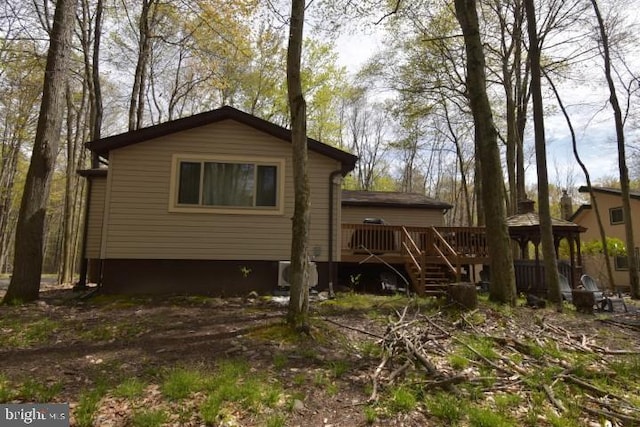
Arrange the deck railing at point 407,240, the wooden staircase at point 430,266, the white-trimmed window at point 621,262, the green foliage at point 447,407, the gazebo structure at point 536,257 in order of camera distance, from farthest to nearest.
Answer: the white-trimmed window at point 621,262 < the gazebo structure at point 536,257 < the deck railing at point 407,240 < the wooden staircase at point 430,266 < the green foliage at point 447,407

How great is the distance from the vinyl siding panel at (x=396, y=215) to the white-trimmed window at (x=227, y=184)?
249 inches

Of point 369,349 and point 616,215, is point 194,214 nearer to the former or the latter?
point 369,349

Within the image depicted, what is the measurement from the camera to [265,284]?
29.8 ft

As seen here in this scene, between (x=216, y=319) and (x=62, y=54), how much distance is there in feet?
20.5

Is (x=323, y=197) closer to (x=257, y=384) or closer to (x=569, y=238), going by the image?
(x=257, y=384)

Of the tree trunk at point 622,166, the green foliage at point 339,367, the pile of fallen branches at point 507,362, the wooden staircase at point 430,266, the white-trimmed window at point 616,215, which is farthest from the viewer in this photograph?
the white-trimmed window at point 616,215

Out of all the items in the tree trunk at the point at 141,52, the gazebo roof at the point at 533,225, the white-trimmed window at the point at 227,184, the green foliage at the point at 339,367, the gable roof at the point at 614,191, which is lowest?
the green foliage at the point at 339,367

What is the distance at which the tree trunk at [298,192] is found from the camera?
5207mm

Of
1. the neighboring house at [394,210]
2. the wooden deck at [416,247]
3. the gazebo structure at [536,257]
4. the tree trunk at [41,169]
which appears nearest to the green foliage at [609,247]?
the gazebo structure at [536,257]

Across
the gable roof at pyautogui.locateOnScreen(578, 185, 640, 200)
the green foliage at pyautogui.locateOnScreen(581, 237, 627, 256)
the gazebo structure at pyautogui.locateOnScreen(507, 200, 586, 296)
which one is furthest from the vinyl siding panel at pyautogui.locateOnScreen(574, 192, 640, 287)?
the gazebo structure at pyautogui.locateOnScreen(507, 200, 586, 296)

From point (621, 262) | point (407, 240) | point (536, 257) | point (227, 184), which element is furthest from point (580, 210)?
point (227, 184)

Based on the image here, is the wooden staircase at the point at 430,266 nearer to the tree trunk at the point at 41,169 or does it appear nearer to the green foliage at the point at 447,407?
the green foliage at the point at 447,407

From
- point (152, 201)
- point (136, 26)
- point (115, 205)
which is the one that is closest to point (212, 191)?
point (152, 201)

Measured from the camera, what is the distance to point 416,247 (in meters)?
10.7
